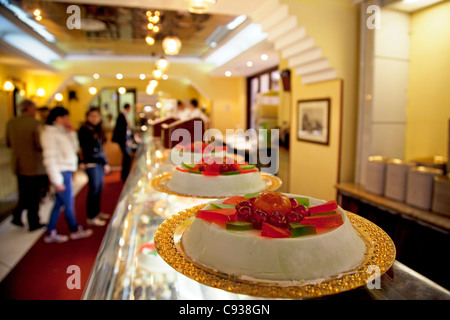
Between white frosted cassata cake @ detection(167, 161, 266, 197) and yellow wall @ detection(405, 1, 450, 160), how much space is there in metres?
1.97

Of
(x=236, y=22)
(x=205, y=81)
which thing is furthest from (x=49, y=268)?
(x=205, y=81)

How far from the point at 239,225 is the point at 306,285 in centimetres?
16

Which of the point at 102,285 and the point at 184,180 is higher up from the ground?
the point at 184,180

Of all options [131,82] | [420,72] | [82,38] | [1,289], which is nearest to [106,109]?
[131,82]

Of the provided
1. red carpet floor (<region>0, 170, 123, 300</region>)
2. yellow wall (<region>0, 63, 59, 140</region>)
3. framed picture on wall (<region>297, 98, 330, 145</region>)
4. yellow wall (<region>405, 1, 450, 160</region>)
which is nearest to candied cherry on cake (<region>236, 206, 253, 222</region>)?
red carpet floor (<region>0, 170, 123, 300</region>)

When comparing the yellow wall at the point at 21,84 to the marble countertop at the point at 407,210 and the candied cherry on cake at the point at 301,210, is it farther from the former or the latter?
the candied cherry on cake at the point at 301,210

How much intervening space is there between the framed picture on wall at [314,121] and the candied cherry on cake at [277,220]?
3.52 m

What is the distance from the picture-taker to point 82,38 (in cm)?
769

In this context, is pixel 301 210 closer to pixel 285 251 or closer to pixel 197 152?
pixel 285 251

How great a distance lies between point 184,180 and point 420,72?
2.67 meters

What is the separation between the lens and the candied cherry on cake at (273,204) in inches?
24.5

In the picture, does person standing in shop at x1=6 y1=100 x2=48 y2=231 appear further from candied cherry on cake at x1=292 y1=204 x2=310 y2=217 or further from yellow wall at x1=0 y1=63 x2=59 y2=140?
candied cherry on cake at x1=292 y1=204 x2=310 y2=217

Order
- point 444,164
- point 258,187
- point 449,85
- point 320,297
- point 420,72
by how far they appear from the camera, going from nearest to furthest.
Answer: point 320,297
point 258,187
point 449,85
point 444,164
point 420,72

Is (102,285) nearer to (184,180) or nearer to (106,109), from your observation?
(184,180)
